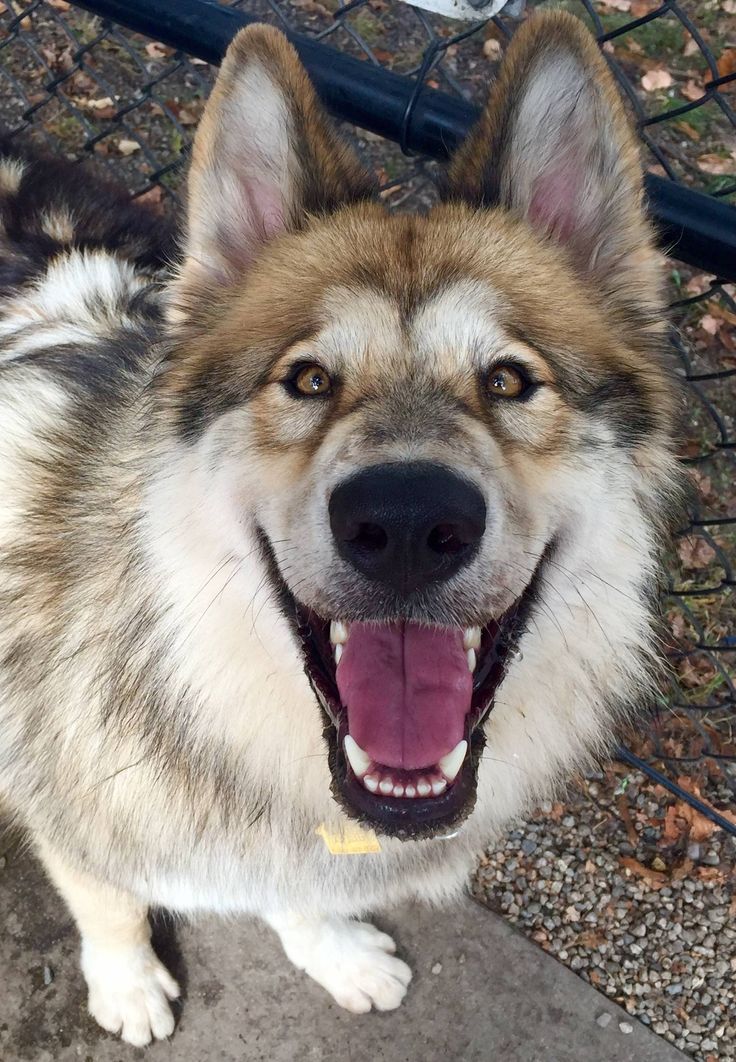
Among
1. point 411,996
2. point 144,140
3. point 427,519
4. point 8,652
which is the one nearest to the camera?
point 427,519

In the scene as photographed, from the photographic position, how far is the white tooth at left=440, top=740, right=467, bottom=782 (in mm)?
1604

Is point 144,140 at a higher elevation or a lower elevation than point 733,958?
higher

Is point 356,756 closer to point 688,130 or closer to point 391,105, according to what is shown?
point 391,105

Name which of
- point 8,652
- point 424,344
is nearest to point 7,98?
point 8,652

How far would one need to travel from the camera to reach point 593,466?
1.67m

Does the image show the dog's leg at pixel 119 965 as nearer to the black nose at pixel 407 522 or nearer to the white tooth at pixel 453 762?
the white tooth at pixel 453 762

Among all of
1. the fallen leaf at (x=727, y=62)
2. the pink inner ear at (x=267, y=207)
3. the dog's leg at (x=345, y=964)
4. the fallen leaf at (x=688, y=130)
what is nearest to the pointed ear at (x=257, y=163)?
the pink inner ear at (x=267, y=207)

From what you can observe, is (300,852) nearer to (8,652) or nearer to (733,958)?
(8,652)

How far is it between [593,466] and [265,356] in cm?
68

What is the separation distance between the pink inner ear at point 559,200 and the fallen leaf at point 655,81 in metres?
2.82

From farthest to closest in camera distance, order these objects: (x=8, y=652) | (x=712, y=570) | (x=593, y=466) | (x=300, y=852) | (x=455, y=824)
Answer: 1. (x=712, y=570)
2. (x=8, y=652)
3. (x=300, y=852)
4. (x=593, y=466)
5. (x=455, y=824)

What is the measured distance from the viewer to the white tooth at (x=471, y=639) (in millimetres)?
1651

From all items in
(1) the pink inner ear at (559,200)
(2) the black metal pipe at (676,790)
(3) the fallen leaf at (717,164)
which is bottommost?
(2) the black metal pipe at (676,790)

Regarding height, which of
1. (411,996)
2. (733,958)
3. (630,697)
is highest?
(630,697)
